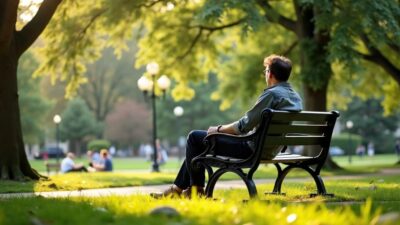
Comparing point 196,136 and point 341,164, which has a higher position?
point 196,136

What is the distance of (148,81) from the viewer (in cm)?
2564

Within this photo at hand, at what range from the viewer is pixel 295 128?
7156 mm

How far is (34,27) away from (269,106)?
785 cm

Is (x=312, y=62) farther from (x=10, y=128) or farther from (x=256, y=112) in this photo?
(x=256, y=112)

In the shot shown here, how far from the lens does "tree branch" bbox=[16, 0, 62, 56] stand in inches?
527

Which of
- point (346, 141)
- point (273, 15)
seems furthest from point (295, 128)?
point (346, 141)

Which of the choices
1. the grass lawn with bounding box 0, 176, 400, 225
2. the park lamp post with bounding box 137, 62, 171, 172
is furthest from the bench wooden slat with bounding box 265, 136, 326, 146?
the park lamp post with bounding box 137, 62, 171, 172

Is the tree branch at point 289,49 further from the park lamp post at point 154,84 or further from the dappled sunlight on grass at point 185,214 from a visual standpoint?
the dappled sunlight on grass at point 185,214

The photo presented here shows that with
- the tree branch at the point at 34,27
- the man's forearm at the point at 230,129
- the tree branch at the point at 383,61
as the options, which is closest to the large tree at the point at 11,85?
the tree branch at the point at 34,27

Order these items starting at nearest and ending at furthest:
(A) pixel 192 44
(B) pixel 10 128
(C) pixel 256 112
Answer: (C) pixel 256 112, (B) pixel 10 128, (A) pixel 192 44

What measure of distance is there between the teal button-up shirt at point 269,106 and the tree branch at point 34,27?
7.55 metres

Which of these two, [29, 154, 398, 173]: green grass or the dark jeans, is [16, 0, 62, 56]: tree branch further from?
[29, 154, 398, 173]: green grass

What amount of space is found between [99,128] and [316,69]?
56.7 m

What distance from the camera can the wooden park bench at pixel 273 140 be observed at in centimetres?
671
